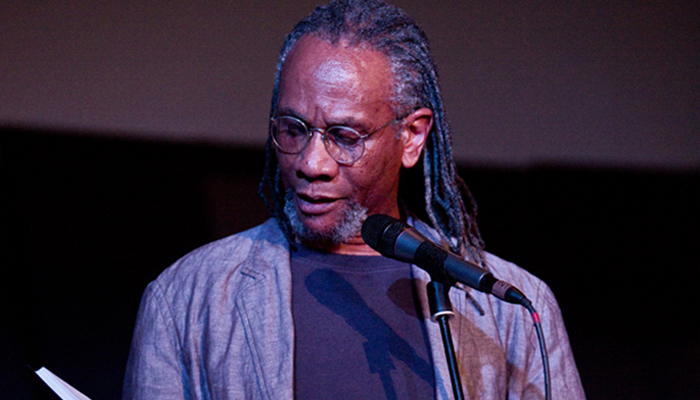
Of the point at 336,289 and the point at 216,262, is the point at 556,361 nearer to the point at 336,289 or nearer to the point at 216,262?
the point at 336,289

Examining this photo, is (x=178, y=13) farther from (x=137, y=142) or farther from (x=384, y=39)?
(x=384, y=39)

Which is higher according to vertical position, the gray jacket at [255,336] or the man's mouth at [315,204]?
the man's mouth at [315,204]

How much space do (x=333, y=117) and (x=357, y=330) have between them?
1.98 ft

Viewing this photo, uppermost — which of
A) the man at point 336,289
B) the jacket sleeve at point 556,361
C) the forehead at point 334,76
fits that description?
the forehead at point 334,76

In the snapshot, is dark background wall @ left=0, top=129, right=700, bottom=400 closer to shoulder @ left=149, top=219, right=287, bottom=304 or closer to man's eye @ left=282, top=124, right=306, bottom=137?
shoulder @ left=149, top=219, right=287, bottom=304

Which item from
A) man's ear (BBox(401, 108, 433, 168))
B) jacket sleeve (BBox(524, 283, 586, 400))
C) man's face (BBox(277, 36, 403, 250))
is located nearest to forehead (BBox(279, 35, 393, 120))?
man's face (BBox(277, 36, 403, 250))

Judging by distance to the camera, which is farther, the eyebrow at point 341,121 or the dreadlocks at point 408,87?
the dreadlocks at point 408,87

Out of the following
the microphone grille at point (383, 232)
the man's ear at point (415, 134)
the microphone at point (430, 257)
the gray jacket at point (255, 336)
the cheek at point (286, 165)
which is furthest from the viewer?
the man's ear at point (415, 134)

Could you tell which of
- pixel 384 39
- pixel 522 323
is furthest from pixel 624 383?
pixel 384 39

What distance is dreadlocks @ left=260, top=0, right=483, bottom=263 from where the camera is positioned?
179 centimetres

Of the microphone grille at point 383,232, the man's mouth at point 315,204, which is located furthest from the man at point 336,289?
the microphone grille at point 383,232

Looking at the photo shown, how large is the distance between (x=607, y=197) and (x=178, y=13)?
196 cm

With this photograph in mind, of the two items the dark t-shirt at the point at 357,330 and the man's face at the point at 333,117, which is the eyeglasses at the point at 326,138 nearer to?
the man's face at the point at 333,117

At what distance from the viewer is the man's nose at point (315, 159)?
1.67 meters
